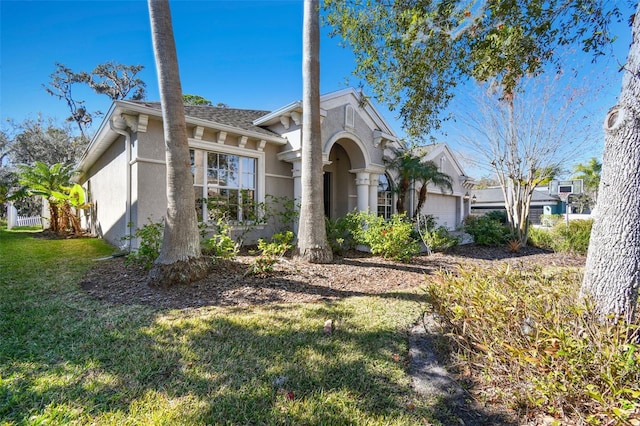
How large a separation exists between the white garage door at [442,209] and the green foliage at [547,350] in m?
15.5

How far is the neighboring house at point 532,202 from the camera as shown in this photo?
31453mm

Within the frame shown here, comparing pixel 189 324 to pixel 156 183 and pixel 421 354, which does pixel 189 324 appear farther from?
pixel 156 183

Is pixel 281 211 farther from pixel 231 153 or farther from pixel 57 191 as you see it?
pixel 57 191

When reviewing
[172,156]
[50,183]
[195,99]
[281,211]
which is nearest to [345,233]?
[281,211]

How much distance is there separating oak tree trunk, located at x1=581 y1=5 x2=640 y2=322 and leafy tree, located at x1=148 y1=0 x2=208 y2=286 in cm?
570

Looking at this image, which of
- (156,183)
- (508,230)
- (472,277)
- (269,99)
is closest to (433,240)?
(508,230)

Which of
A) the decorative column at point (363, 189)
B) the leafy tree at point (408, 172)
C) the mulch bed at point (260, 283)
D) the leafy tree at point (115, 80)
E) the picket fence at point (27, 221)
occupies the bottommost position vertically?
the mulch bed at point (260, 283)

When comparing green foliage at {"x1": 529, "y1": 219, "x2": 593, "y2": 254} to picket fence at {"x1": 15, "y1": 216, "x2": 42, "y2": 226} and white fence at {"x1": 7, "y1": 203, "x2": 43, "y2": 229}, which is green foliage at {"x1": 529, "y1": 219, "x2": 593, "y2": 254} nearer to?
white fence at {"x1": 7, "y1": 203, "x2": 43, "y2": 229}

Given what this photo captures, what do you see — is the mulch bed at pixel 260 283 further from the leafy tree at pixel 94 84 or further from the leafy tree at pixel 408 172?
the leafy tree at pixel 94 84

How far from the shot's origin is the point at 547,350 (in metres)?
2.18

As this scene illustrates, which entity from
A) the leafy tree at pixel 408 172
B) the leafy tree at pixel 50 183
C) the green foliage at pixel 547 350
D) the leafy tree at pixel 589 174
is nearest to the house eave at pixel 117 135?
the leafy tree at pixel 50 183

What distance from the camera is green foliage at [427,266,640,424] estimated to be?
1954 millimetres

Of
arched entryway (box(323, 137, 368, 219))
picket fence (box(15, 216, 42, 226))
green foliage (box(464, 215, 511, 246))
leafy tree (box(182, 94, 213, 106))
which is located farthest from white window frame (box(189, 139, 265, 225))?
leafy tree (box(182, 94, 213, 106))

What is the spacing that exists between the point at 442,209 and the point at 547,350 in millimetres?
19195
